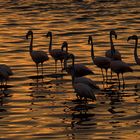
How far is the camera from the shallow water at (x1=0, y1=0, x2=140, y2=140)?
17766 mm

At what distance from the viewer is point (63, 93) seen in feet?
74.3

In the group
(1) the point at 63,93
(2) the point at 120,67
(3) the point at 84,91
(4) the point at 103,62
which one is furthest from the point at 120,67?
(3) the point at 84,91

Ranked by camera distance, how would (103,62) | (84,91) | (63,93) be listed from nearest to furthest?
(84,91)
(63,93)
(103,62)

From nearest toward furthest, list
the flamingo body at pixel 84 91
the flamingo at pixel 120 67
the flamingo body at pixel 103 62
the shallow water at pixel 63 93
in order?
the shallow water at pixel 63 93 < the flamingo body at pixel 84 91 < the flamingo at pixel 120 67 < the flamingo body at pixel 103 62

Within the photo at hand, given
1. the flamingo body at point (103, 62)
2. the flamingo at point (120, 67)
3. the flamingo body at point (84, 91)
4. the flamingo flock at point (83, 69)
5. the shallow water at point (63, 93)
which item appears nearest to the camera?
the shallow water at point (63, 93)

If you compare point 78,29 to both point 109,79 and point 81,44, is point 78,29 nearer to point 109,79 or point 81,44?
point 81,44

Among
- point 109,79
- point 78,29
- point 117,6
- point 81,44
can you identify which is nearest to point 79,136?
point 109,79

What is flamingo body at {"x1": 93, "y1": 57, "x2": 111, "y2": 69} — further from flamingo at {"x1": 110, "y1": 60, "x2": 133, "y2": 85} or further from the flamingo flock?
flamingo at {"x1": 110, "y1": 60, "x2": 133, "y2": 85}

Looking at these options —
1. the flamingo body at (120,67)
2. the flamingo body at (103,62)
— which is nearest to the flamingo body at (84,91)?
the flamingo body at (120,67)

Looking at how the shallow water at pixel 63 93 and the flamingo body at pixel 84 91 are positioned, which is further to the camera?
the flamingo body at pixel 84 91

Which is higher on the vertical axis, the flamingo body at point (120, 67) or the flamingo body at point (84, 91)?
the flamingo body at point (120, 67)

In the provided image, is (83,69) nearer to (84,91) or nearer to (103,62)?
(103,62)

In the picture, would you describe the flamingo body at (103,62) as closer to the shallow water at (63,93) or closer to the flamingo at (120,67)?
the shallow water at (63,93)

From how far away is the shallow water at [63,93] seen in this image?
17.8 metres
